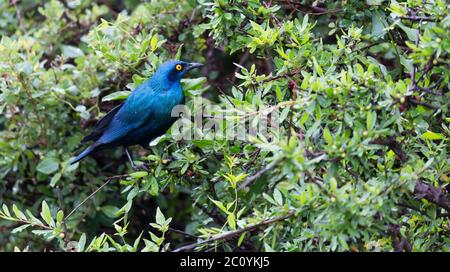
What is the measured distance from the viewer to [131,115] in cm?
451

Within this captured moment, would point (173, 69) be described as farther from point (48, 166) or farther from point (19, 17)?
point (19, 17)

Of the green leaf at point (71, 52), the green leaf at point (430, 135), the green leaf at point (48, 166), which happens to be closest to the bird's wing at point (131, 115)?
the green leaf at point (48, 166)

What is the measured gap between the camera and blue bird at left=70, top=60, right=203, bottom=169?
436 cm

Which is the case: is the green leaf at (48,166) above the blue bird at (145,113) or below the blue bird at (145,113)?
below

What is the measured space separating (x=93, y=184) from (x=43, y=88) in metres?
0.81

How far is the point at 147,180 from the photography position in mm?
3834

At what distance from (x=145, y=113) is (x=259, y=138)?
1544 mm

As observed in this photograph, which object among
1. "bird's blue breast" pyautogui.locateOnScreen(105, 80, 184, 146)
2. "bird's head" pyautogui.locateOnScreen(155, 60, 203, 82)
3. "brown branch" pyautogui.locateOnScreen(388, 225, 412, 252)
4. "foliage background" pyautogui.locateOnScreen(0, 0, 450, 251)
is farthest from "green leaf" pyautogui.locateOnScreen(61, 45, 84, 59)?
"brown branch" pyautogui.locateOnScreen(388, 225, 412, 252)

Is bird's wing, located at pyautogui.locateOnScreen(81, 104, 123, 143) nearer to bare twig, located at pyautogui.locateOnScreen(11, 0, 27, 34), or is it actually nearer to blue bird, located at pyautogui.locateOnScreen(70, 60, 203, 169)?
blue bird, located at pyautogui.locateOnScreen(70, 60, 203, 169)

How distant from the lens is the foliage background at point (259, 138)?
2850mm

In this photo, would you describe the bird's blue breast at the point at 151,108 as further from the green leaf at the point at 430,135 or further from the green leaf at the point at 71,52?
the green leaf at the point at 430,135

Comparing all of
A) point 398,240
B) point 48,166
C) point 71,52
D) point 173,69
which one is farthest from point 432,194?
point 71,52

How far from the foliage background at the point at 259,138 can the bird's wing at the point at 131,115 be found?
0.13m
